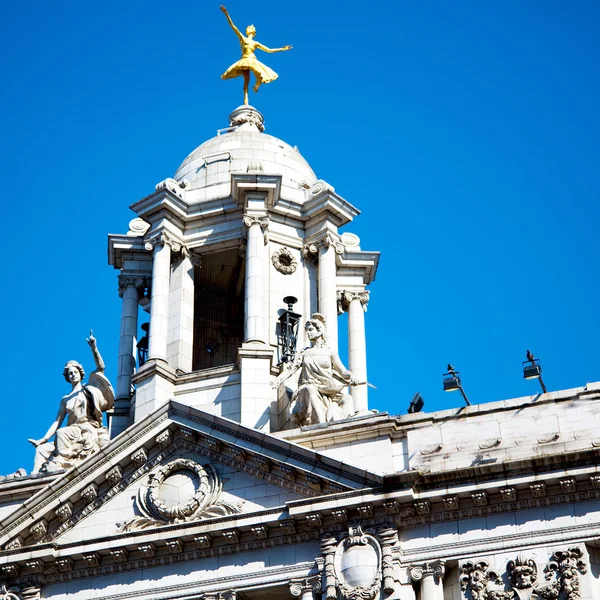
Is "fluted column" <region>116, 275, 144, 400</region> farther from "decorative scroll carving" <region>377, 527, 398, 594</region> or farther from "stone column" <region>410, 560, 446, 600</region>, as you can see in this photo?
"stone column" <region>410, 560, 446, 600</region>

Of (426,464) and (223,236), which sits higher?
(223,236)

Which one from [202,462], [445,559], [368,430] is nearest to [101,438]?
[202,462]

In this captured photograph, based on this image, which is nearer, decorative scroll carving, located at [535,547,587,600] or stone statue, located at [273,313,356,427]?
decorative scroll carving, located at [535,547,587,600]

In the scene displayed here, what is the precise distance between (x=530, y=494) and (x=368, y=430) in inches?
191

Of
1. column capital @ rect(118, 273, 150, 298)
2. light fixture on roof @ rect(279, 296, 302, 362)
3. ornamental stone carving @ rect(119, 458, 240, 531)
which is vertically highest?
column capital @ rect(118, 273, 150, 298)

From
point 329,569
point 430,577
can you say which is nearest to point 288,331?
point 329,569

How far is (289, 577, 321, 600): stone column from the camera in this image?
4200 cm

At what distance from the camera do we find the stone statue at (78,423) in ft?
160

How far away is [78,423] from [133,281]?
804 cm

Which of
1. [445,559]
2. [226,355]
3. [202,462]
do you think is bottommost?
[445,559]

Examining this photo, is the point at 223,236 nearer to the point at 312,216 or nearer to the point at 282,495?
the point at 312,216

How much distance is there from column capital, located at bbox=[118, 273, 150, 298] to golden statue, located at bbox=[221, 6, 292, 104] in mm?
8920

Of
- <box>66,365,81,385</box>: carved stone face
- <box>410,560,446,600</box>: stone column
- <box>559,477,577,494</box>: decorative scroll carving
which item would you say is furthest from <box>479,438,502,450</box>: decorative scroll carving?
<box>66,365,81,385</box>: carved stone face

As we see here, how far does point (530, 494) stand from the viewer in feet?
135
